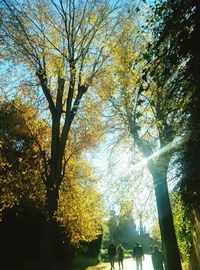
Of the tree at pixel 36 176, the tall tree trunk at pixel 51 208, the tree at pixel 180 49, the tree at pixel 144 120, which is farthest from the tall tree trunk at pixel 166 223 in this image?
the tree at pixel 180 49

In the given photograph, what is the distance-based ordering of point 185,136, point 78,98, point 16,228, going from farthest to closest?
point 16,228, point 78,98, point 185,136

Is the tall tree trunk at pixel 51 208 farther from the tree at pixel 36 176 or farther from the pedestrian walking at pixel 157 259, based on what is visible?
the pedestrian walking at pixel 157 259

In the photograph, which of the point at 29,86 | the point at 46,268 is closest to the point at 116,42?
the point at 29,86

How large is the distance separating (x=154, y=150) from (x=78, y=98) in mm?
4062

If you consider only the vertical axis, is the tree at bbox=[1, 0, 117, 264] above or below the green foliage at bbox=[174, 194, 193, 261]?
above

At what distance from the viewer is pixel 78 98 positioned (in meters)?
15.1

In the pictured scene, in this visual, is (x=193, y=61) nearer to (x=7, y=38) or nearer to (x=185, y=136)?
(x=185, y=136)

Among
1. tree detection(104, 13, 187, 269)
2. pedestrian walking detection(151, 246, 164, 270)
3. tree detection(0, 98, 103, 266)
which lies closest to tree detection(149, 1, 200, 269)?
tree detection(104, 13, 187, 269)

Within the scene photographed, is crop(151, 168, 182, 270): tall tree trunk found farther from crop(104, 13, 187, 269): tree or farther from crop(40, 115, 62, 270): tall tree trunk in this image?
crop(40, 115, 62, 270): tall tree trunk

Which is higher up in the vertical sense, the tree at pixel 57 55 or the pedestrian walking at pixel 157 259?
the tree at pixel 57 55

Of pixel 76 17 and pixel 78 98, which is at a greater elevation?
pixel 76 17

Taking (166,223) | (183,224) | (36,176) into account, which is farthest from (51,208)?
(183,224)

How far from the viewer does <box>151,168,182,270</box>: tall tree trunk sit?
12.8 meters

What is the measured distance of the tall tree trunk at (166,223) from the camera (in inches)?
503
